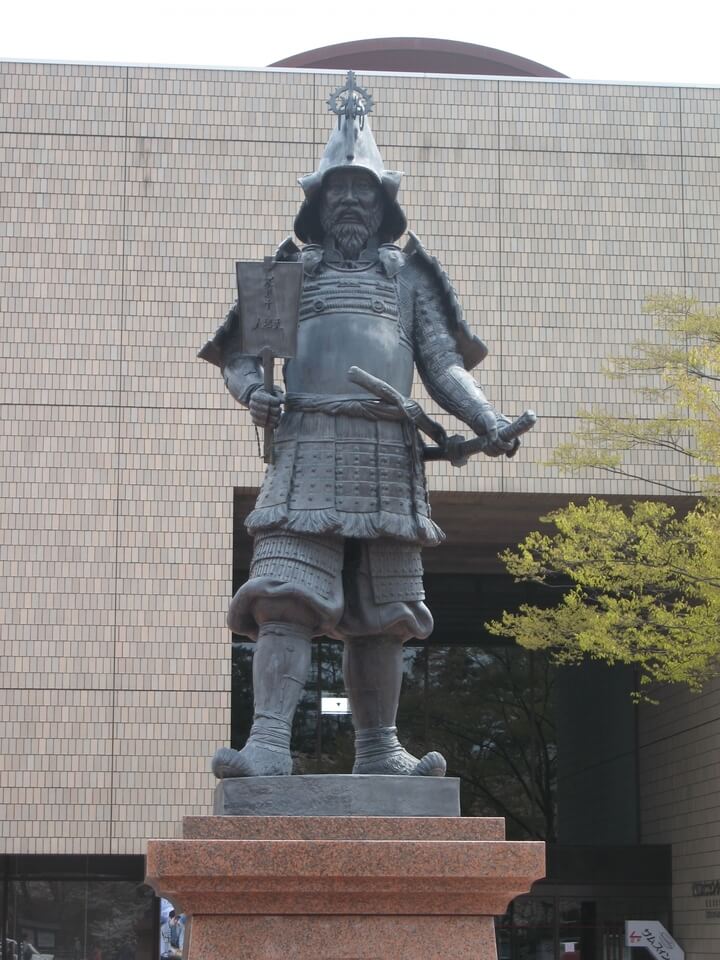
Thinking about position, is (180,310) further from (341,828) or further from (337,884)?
(337,884)

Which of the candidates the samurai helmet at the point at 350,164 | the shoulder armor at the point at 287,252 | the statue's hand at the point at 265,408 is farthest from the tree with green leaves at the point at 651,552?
the statue's hand at the point at 265,408

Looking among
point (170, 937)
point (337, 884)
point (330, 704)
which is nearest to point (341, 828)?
point (337, 884)

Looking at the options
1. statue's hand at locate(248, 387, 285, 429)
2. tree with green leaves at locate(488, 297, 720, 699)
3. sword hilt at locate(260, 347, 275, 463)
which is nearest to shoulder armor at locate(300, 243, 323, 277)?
sword hilt at locate(260, 347, 275, 463)

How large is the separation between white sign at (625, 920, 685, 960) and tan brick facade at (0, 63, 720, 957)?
6.49 m

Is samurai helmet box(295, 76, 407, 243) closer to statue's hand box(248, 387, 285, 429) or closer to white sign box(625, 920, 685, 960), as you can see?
statue's hand box(248, 387, 285, 429)

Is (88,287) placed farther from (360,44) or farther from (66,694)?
(360,44)

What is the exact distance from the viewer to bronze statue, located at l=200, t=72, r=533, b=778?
5777 millimetres

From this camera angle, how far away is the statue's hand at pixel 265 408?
5.78 meters

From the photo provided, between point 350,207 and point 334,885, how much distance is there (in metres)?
2.76

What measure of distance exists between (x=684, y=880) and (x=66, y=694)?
912 cm

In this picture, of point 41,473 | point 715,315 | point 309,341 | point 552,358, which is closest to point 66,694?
→ point 41,473

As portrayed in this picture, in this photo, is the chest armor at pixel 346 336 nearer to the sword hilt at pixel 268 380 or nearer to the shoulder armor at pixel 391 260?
the shoulder armor at pixel 391 260

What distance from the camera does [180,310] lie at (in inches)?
642

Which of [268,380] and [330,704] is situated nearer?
[268,380]
